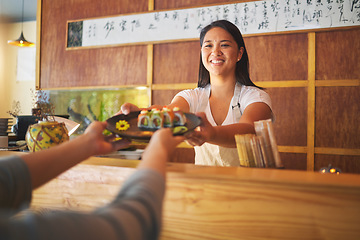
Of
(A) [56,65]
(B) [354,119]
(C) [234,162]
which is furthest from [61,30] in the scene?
(B) [354,119]

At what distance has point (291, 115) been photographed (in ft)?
9.91

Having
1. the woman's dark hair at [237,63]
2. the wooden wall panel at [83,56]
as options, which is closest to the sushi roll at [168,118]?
the woman's dark hair at [237,63]

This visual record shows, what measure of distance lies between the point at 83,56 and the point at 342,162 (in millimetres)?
3374

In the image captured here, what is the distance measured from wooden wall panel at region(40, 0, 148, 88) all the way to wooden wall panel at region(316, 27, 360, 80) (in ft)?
6.52

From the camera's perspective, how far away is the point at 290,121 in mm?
3021

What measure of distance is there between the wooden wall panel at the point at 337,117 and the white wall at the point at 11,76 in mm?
6238

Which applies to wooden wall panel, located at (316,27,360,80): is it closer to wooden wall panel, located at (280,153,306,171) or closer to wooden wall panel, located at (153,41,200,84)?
wooden wall panel, located at (280,153,306,171)

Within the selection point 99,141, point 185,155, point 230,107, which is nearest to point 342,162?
point 185,155

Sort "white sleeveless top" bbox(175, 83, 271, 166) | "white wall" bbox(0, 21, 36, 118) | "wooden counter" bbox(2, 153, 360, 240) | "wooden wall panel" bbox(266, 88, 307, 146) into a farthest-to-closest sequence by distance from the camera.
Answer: "white wall" bbox(0, 21, 36, 118), "wooden wall panel" bbox(266, 88, 307, 146), "white sleeveless top" bbox(175, 83, 271, 166), "wooden counter" bbox(2, 153, 360, 240)

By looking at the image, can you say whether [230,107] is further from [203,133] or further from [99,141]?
[99,141]

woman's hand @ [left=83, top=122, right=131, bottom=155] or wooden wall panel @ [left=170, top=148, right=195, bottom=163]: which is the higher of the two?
woman's hand @ [left=83, top=122, right=131, bottom=155]

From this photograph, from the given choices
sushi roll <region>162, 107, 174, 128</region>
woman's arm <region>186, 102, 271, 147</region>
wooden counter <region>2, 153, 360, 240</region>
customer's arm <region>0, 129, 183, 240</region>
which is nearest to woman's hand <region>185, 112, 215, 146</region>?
woman's arm <region>186, 102, 271, 147</region>

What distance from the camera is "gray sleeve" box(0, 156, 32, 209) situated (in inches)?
24.0

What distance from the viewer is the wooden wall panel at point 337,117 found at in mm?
2844
